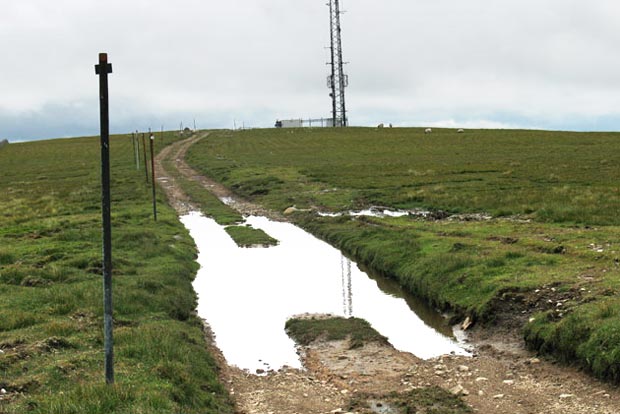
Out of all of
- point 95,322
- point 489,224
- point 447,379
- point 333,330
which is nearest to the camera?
point 447,379

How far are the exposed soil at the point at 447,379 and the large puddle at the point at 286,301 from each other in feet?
2.17

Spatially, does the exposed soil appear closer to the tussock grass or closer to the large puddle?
the tussock grass

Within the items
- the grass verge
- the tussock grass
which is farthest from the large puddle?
the grass verge

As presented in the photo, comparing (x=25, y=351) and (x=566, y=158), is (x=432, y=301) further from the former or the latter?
(x=566, y=158)

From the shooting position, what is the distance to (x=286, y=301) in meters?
20.4

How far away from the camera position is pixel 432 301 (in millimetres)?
19719

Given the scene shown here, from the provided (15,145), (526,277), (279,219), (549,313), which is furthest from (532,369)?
(15,145)

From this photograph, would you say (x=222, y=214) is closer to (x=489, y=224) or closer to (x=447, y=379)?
(x=489, y=224)

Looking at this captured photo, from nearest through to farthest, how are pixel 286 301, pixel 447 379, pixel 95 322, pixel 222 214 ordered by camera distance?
pixel 447 379 < pixel 95 322 < pixel 286 301 < pixel 222 214

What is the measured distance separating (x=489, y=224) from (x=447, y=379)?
1762 centimetres

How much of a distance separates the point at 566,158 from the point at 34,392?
64.1 meters

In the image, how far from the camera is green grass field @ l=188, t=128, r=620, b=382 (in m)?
15.3

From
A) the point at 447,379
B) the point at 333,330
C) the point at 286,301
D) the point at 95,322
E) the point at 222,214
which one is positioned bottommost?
the point at 447,379

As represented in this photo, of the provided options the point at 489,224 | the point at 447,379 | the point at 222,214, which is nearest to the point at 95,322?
the point at 447,379
